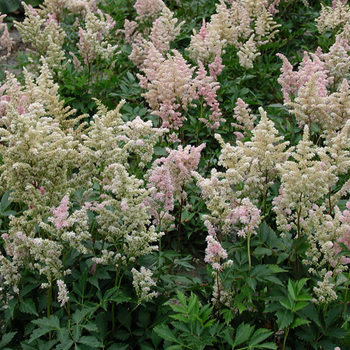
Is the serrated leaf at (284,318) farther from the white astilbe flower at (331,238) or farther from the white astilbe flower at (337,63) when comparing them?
the white astilbe flower at (337,63)

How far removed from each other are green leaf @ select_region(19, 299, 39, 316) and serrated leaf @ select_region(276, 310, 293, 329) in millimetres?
1468

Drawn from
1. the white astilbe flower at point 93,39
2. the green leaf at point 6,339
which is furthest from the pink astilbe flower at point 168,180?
the white astilbe flower at point 93,39

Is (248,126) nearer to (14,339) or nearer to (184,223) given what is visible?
(184,223)

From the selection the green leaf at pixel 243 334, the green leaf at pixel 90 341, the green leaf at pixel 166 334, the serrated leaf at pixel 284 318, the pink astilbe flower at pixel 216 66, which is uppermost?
the pink astilbe flower at pixel 216 66

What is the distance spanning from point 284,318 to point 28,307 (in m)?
1.58

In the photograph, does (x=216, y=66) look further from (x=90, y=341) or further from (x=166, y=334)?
(x=90, y=341)

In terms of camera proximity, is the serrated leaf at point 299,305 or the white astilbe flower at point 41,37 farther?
the white astilbe flower at point 41,37

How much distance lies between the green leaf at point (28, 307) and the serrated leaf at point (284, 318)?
1468mm

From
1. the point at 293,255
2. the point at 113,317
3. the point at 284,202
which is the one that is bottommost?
the point at 113,317

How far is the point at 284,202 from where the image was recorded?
2967 millimetres

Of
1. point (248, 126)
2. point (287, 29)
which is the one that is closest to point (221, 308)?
point (248, 126)

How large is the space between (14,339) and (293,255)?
196cm

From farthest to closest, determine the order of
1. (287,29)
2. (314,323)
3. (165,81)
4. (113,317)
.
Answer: (287,29) < (165,81) < (113,317) < (314,323)

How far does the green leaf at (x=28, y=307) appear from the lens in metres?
2.91
